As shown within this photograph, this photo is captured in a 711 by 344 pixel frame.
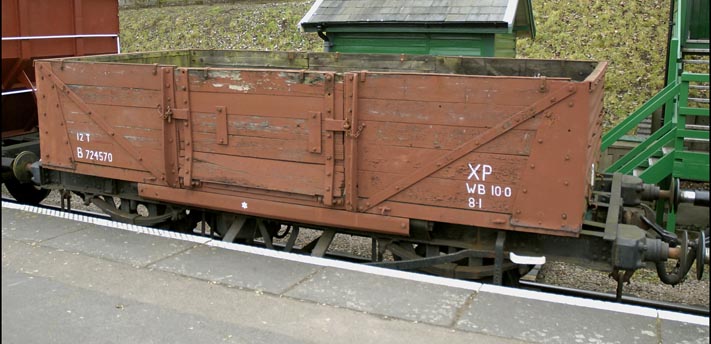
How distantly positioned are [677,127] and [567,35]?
7.43 metres

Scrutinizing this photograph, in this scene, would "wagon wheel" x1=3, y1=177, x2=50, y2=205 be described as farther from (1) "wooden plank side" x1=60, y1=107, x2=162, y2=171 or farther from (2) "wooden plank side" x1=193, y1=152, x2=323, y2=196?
(2) "wooden plank side" x1=193, y1=152, x2=323, y2=196

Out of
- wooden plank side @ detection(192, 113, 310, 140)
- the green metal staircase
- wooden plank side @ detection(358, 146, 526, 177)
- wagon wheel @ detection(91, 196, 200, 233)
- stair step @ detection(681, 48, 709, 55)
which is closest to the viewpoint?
wooden plank side @ detection(358, 146, 526, 177)

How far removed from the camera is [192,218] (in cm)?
715

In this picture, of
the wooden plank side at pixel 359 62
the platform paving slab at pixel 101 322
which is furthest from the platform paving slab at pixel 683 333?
the wooden plank side at pixel 359 62

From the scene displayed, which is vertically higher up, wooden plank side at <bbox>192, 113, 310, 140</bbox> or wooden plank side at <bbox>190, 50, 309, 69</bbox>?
wooden plank side at <bbox>190, 50, 309, 69</bbox>

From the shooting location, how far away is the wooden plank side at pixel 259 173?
18.7 feet

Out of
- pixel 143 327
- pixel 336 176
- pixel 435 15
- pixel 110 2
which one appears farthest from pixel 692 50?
pixel 143 327

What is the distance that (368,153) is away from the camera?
5508 mm

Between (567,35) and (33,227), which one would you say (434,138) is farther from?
(567,35)

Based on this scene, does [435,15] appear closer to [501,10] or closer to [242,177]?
[501,10]

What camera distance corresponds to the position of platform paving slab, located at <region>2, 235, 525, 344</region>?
165 inches

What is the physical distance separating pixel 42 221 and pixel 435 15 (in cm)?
640

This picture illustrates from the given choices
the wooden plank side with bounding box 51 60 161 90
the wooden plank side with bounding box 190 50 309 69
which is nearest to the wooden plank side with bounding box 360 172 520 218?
the wooden plank side with bounding box 51 60 161 90

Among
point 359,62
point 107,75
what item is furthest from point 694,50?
point 107,75
